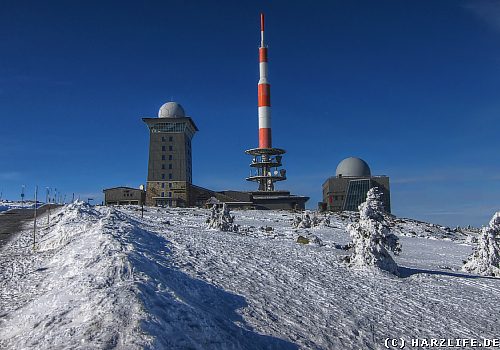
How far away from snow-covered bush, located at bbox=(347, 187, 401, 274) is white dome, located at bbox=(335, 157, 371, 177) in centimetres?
7086

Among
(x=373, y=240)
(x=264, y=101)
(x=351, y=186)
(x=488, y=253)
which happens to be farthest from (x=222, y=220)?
(x=264, y=101)

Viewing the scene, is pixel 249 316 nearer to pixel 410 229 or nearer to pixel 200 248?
pixel 200 248

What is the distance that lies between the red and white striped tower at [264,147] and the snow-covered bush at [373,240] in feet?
231

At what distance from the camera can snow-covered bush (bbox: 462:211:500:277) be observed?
22875 millimetres

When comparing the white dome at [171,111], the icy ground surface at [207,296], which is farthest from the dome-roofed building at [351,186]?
the icy ground surface at [207,296]

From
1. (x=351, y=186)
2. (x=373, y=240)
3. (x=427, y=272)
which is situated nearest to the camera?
(x=373, y=240)

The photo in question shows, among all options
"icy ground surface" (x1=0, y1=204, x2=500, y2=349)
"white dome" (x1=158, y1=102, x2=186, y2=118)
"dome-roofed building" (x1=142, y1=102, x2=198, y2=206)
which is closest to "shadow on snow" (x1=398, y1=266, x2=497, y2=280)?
"icy ground surface" (x1=0, y1=204, x2=500, y2=349)

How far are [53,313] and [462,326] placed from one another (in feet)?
38.2

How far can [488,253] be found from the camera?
2322 cm

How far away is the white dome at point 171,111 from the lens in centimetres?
8962

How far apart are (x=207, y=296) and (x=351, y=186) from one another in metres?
76.9

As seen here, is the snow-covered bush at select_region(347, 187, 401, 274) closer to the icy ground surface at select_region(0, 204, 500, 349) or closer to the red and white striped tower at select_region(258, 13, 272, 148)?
the icy ground surface at select_region(0, 204, 500, 349)

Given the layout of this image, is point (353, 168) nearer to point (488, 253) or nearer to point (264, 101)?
point (264, 101)

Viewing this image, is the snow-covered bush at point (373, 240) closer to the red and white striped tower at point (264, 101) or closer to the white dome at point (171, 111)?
the red and white striped tower at point (264, 101)
